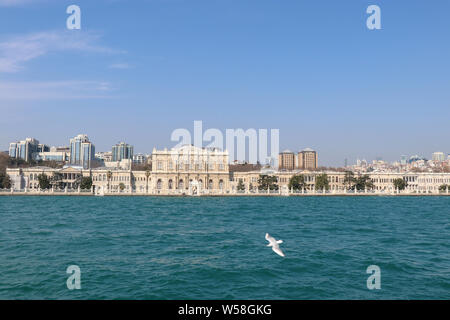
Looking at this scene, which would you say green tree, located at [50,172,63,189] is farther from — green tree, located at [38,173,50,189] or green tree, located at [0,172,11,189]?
green tree, located at [0,172,11,189]

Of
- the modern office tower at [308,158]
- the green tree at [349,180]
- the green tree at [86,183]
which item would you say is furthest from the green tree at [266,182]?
the modern office tower at [308,158]

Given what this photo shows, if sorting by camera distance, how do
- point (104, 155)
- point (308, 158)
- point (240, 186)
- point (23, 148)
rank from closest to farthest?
point (240, 186)
point (23, 148)
point (308, 158)
point (104, 155)

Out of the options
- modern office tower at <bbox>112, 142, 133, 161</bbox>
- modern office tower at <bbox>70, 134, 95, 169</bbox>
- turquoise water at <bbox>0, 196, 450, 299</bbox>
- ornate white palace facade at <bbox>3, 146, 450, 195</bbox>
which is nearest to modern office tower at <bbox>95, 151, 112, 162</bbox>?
modern office tower at <bbox>112, 142, 133, 161</bbox>

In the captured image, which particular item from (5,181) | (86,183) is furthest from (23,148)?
(86,183)

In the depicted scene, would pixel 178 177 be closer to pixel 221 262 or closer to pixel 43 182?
pixel 43 182

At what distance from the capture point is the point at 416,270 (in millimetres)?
10125

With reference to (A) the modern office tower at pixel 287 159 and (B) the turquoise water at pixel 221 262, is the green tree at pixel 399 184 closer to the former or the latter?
(B) the turquoise water at pixel 221 262

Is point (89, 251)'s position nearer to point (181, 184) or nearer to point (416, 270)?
point (416, 270)

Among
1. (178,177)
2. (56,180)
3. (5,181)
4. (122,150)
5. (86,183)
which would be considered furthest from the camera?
(122,150)

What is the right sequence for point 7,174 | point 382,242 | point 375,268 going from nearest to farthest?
point 375,268
point 382,242
point 7,174

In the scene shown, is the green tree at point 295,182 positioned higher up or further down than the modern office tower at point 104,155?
further down

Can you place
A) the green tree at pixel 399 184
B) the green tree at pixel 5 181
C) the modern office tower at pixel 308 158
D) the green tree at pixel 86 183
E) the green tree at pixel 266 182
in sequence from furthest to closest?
the modern office tower at pixel 308 158 → the green tree at pixel 399 184 → the green tree at pixel 266 182 → the green tree at pixel 86 183 → the green tree at pixel 5 181
